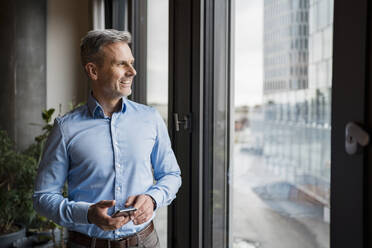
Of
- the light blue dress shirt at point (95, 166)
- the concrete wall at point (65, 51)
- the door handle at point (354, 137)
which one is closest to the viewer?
Answer: the door handle at point (354, 137)

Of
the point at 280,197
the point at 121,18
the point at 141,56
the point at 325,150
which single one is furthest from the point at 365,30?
the point at 121,18

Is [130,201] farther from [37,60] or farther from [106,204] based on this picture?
[37,60]

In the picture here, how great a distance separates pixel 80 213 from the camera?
123 cm

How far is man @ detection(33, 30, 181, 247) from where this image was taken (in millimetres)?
1327

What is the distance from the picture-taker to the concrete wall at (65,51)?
13.8ft

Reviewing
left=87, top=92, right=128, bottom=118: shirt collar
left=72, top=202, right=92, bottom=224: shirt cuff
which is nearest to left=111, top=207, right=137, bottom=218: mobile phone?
left=72, top=202, right=92, bottom=224: shirt cuff

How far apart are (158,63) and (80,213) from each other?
54.2 inches

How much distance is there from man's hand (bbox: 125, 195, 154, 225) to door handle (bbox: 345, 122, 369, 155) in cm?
72

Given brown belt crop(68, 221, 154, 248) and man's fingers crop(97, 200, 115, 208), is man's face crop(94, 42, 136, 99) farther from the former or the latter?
brown belt crop(68, 221, 154, 248)

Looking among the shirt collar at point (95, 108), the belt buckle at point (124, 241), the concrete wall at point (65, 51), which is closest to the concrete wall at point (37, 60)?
the concrete wall at point (65, 51)

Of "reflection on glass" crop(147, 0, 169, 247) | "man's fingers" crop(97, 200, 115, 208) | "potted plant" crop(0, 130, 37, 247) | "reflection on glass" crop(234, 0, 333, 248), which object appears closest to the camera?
"reflection on glass" crop(234, 0, 333, 248)

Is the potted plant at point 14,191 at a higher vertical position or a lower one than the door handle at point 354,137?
lower

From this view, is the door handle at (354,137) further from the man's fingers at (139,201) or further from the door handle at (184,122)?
Answer: the door handle at (184,122)

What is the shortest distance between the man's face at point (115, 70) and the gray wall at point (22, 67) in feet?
9.87
